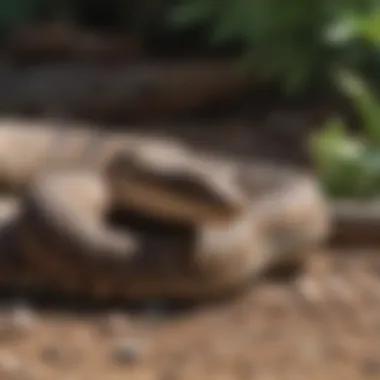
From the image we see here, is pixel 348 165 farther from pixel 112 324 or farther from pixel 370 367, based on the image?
pixel 370 367

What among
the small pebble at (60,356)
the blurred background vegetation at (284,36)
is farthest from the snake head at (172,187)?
the blurred background vegetation at (284,36)

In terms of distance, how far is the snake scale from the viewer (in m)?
3.61

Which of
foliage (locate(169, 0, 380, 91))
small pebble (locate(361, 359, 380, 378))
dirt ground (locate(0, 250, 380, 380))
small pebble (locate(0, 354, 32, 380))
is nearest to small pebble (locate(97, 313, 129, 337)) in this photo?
dirt ground (locate(0, 250, 380, 380))

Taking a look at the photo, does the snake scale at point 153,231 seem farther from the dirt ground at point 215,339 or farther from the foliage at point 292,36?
the foliage at point 292,36

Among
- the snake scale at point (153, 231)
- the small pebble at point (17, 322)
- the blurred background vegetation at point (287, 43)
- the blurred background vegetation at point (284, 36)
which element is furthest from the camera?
the blurred background vegetation at point (284, 36)

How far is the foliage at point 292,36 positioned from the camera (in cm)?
672

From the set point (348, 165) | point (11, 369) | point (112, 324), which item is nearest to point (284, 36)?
point (348, 165)

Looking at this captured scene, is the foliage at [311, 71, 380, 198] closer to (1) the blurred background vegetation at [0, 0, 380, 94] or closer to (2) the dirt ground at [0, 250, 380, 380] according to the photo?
(1) the blurred background vegetation at [0, 0, 380, 94]

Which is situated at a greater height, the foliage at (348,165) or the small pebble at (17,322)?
the foliage at (348,165)

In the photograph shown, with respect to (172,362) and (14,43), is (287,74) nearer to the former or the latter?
(14,43)

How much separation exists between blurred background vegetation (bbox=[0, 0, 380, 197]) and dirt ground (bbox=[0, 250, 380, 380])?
4.25 feet

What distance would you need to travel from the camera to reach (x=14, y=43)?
318 inches

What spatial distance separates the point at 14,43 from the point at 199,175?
15.4ft

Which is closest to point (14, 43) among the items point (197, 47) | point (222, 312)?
point (197, 47)
